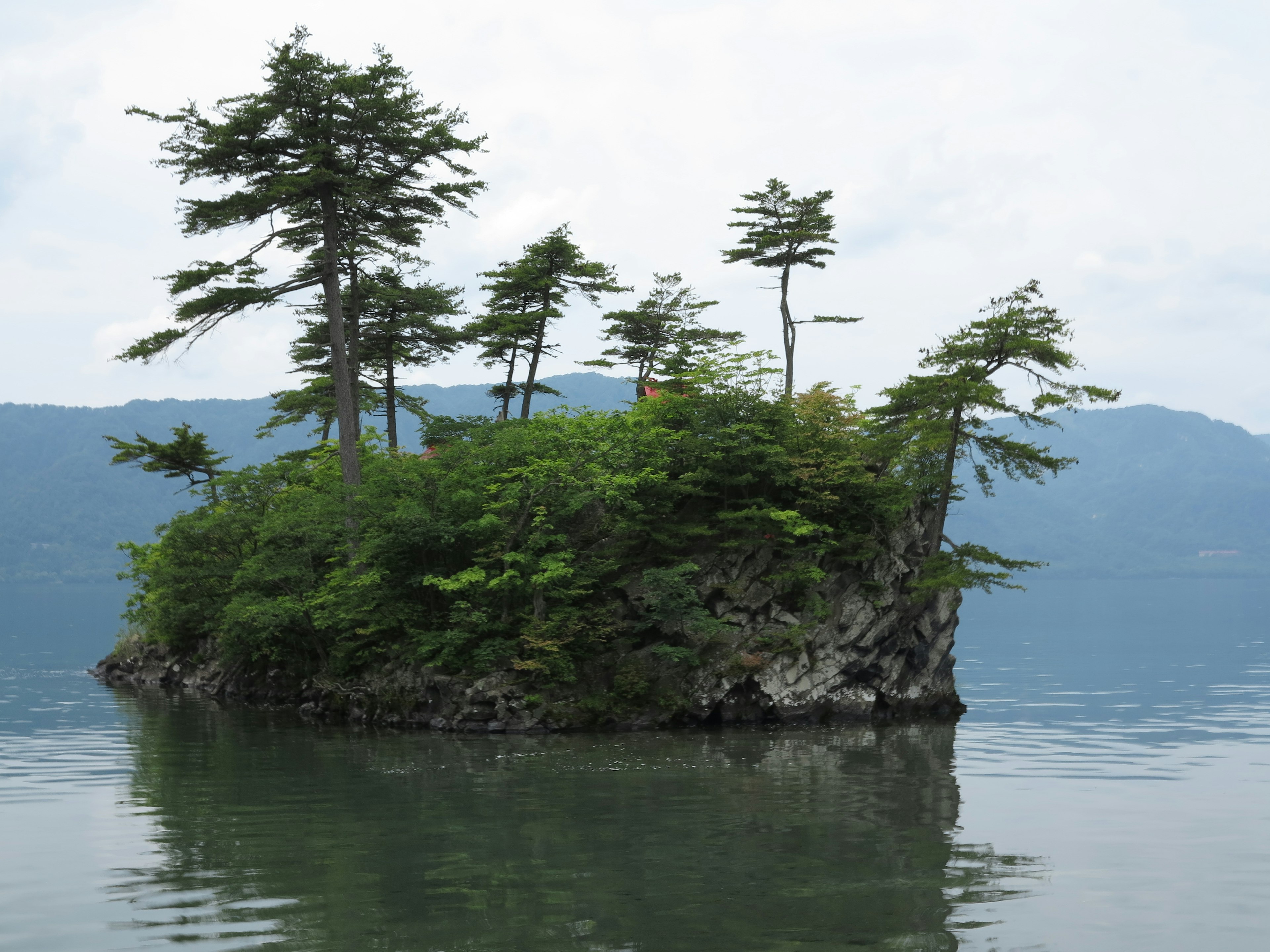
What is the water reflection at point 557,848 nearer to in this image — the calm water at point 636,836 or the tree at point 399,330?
the calm water at point 636,836

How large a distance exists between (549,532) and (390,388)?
16.9 metres

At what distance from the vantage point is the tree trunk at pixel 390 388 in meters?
45.8

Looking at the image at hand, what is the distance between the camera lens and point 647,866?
15555 mm

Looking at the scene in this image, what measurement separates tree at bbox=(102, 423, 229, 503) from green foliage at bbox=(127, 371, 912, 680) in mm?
11178

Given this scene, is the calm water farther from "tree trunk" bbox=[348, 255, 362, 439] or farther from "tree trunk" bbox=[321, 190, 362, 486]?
"tree trunk" bbox=[348, 255, 362, 439]

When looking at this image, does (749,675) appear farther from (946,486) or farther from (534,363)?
(534,363)

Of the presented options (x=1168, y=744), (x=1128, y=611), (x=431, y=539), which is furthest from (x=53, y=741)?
(x=1128, y=611)

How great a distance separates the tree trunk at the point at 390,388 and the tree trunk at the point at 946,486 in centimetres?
2339

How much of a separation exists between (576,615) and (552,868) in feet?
54.6

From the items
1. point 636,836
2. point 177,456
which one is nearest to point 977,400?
point 636,836

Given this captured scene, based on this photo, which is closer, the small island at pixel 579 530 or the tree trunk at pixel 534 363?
the small island at pixel 579 530

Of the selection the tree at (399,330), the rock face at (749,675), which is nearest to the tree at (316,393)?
the tree at (399,330)

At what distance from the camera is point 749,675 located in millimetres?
31828

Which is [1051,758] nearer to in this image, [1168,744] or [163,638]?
[1168,744]
